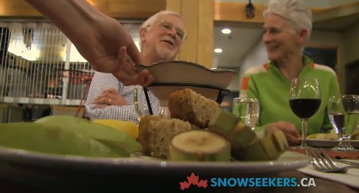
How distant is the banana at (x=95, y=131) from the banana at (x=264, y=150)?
10 centimetres

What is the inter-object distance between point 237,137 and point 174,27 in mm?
1384

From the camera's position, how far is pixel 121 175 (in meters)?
0.19

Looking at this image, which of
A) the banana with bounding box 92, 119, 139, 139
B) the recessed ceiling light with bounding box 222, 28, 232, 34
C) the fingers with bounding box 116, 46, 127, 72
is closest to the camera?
the banana with bounding box 92, 119, 139, 139

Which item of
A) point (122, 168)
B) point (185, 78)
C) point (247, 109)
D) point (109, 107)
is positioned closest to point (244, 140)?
point (122, 168)

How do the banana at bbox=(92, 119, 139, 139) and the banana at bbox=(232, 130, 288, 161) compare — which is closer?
the banana at bbox=(232, 130, 288, 161)

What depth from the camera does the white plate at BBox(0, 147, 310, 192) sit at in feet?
0.62

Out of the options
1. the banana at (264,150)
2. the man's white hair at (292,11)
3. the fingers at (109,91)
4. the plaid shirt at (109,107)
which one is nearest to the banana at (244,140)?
the banana at (264,150)

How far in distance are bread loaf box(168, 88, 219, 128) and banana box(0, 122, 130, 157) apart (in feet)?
0.51

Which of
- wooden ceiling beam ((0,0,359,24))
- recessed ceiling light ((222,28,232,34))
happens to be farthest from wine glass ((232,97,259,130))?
recessed ceiling light ((222,28,232,34))

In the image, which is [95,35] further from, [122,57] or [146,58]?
[146,58]

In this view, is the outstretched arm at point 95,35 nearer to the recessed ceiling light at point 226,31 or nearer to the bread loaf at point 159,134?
the bread loaf at point 159,134

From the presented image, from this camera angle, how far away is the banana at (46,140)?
233 mm

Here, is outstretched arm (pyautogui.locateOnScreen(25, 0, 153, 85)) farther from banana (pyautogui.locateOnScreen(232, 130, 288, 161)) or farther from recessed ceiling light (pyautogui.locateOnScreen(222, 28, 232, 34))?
recessed ceiling light (pyautogui.locateOnScreen(222, 28, 232, 34))

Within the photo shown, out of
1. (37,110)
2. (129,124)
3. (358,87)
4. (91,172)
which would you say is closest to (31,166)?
(91,172)
